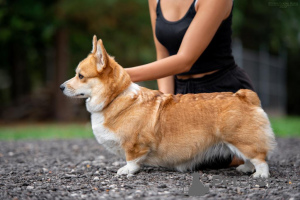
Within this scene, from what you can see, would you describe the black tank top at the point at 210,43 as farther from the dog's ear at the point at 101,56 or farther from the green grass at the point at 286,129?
the green grass at the point at 286,129

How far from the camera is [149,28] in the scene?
1266cm

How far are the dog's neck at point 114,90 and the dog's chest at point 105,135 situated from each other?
0.08 metres

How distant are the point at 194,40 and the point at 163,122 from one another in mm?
859

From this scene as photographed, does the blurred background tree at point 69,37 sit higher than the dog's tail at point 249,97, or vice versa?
the blurred background tree at point 69,37

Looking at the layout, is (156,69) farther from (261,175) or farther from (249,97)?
(261,175)

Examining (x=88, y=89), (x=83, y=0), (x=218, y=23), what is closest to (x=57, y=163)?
(x=88, y=89)

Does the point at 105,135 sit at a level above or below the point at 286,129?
above

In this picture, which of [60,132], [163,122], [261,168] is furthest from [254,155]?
[60,132]

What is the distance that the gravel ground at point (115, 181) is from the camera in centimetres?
289

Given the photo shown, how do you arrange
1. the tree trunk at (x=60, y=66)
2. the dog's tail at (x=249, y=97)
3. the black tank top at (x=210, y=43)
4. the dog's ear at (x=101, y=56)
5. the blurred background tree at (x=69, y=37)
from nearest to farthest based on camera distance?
the dog's ear at (x=101, y=56) < the dog's tail at (x=249, y=97) < the black tank top at (x=210, y=43) < the blurred background tree at (x=69, y=37) < the tree trunk at (x=60, y=66)

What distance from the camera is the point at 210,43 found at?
422cm

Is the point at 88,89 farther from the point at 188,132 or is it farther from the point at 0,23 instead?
the point at 0,23

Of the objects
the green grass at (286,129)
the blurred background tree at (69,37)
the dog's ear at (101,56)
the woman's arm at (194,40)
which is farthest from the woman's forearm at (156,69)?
the blurred background tree at (69,37)

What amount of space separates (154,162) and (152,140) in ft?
0.86
